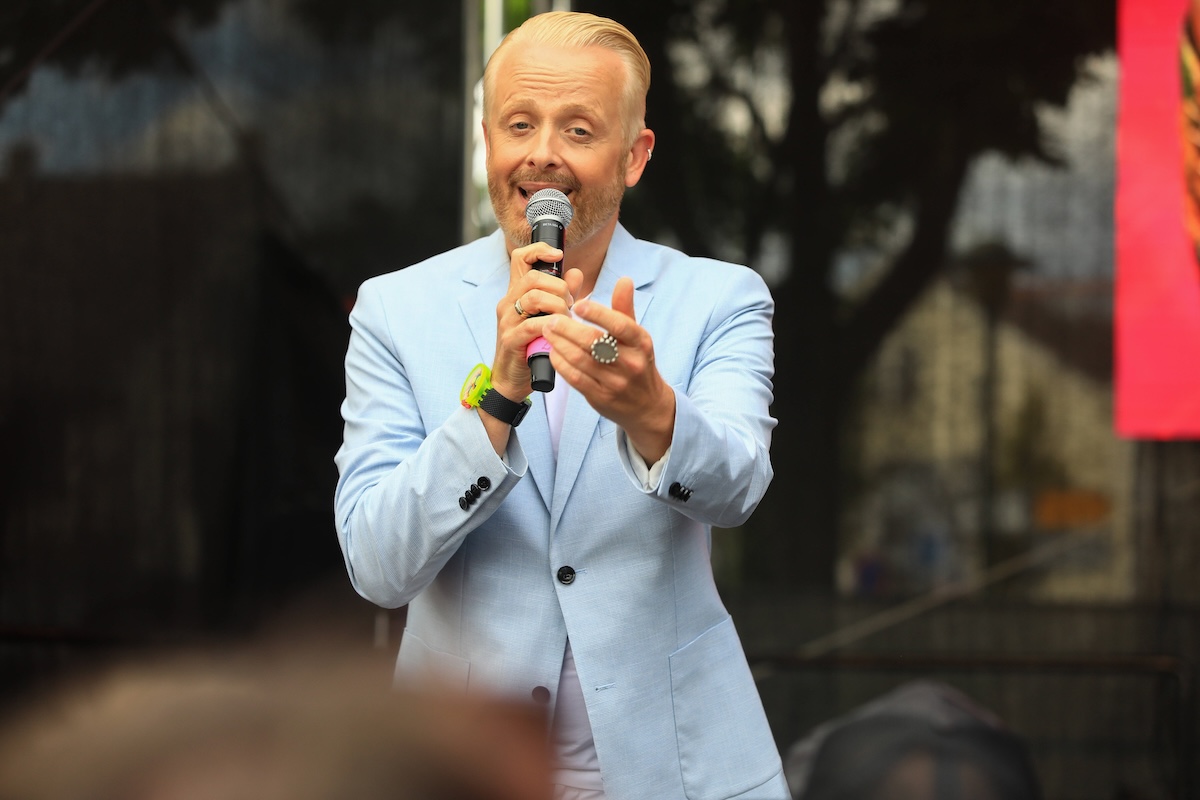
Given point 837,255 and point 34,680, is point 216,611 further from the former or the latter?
point 837,255

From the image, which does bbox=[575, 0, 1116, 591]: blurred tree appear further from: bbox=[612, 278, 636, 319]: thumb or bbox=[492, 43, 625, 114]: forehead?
bbox=[612, 278, 636, 319]: thumb

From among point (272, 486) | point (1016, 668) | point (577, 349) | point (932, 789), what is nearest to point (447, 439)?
point (577, 349)

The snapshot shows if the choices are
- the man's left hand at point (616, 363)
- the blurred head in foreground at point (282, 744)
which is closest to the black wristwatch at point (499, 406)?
the man's left hand at point (616, 363)

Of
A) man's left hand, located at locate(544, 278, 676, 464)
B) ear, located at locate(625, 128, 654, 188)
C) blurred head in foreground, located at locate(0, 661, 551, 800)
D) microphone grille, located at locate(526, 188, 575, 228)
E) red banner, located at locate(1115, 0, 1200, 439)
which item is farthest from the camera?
red banner, located at locate(1115, 0, 1200, 439)

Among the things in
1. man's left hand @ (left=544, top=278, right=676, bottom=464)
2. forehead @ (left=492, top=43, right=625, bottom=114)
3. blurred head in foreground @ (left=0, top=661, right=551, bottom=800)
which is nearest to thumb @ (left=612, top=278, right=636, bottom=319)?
man's left hand @ (left=544, top=278, right=676, bottom=464)

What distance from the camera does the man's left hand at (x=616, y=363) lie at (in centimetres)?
119

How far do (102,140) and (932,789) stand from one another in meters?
2.70

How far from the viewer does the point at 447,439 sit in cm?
133

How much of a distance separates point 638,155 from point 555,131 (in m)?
0.16

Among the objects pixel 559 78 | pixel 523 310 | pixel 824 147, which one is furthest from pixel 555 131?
pixel 824 147

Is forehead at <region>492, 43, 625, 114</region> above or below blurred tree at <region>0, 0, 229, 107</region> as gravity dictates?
below

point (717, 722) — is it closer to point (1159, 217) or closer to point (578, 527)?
point (578, 527)

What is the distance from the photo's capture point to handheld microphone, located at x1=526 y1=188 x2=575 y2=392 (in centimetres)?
122

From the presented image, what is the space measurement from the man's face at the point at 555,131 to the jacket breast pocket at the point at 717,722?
55 centimetres
